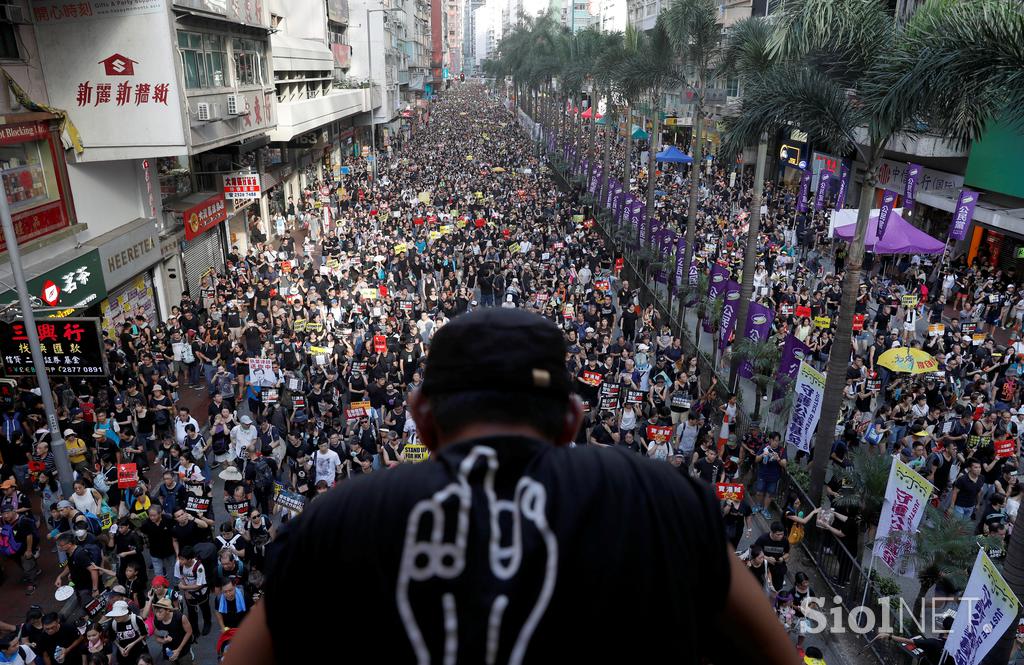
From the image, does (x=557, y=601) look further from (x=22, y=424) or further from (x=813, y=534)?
(x=22, y=424)

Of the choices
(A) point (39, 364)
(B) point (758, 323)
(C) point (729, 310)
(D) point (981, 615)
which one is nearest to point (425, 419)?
(D) point (981, 615)

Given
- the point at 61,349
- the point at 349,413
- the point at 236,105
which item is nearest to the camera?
the point at 61,349

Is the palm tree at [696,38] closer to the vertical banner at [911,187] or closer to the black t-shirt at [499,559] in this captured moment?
the vertical banner at [911,187]

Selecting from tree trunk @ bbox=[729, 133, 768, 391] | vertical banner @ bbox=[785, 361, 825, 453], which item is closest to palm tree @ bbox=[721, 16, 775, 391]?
tree trunk @ bbox=[729, 133, 768, 391]

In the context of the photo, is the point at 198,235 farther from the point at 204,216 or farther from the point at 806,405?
the point at 806,405

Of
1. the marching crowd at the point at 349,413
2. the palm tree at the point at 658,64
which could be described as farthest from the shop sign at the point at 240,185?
the palm tree at the point at 658,64

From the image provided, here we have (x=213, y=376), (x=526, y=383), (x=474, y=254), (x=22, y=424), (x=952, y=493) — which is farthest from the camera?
(x=474, y=254)

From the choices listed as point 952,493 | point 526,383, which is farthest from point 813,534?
point 526,383
